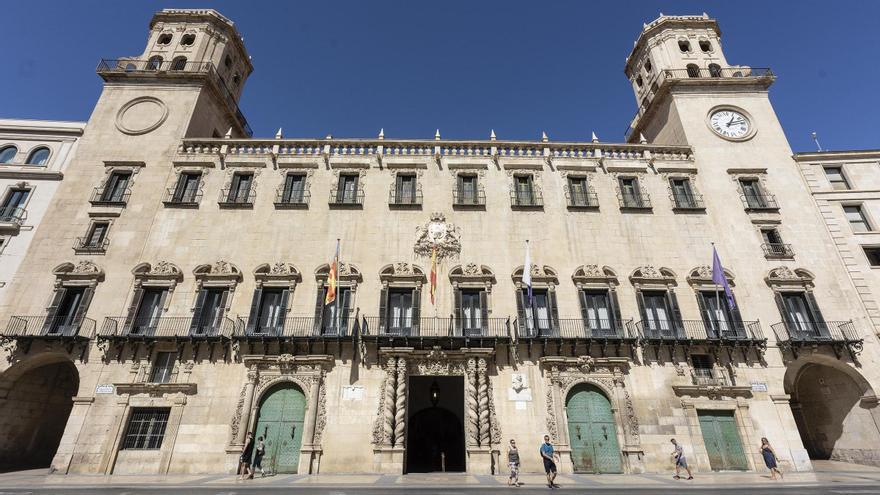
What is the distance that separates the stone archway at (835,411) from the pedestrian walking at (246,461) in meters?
25.7

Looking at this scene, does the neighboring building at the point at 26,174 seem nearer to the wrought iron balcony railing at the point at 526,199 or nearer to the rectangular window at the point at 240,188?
the rectangular window at the point at 240,188

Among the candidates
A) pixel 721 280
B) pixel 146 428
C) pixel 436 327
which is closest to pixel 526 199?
pixel 436 327

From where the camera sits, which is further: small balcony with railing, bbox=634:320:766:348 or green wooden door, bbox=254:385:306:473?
small balcony with railing, bbox=634:320:766:348

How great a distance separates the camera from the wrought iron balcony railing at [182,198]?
24.1 m

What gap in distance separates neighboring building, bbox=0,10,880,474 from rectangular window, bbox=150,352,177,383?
166mm

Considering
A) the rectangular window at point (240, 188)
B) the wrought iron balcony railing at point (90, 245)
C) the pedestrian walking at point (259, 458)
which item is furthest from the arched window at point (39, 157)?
the pedestrian walking at point (259, 458)

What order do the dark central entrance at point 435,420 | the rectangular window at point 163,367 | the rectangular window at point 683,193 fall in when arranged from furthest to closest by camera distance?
the rectangular window at point 683,193 → the dark central entrance at point 435,420 → the rectangular window at point 163,367

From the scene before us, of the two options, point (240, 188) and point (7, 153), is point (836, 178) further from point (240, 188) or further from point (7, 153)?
point (7, 153)

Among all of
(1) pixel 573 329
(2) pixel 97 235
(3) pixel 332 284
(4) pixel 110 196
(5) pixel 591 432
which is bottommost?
(5) pixel 591 432

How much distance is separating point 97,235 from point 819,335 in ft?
126

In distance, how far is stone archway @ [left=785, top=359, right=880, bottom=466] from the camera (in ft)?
66.5

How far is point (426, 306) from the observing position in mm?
21531

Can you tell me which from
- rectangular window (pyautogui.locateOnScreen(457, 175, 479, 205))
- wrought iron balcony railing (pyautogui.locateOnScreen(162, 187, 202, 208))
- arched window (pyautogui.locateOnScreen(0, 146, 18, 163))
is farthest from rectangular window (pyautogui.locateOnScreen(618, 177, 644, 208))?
arched window (pyautogui.locateOnScreen(0, 146, 18, 163))

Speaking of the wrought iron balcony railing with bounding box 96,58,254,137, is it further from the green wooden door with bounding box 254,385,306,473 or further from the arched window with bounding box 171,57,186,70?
the green wooden door with bounding box 254,385,306,473
